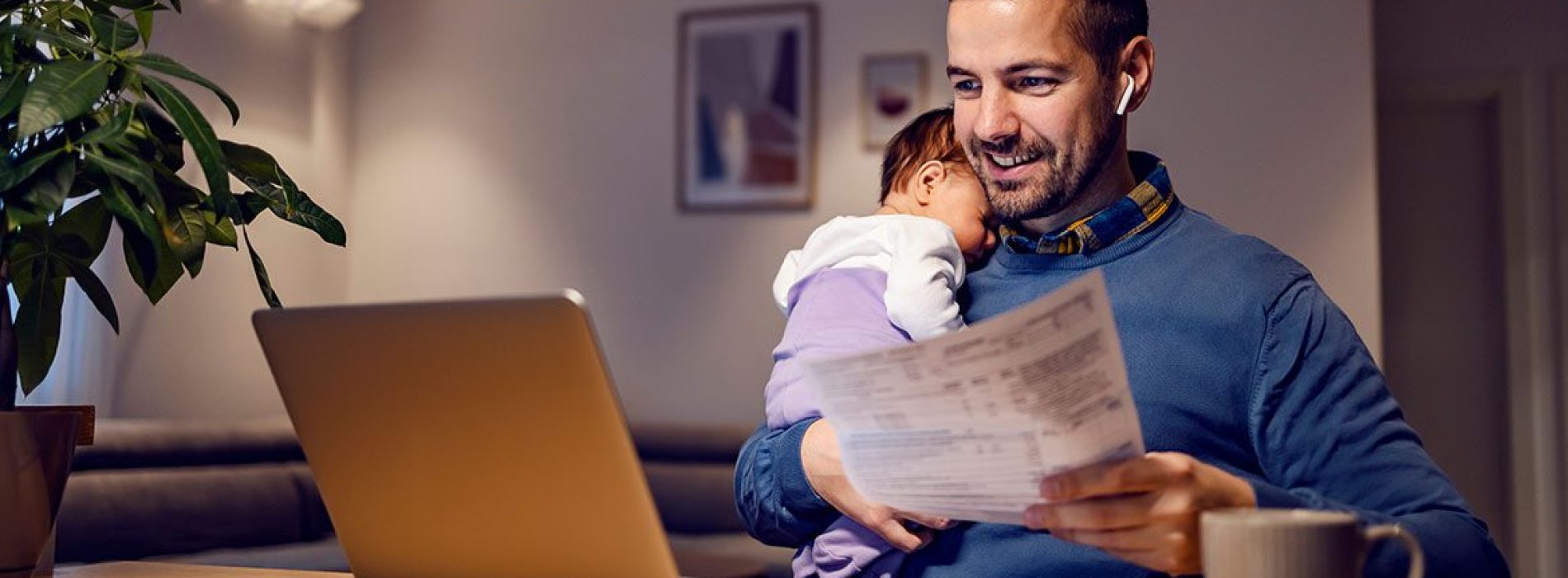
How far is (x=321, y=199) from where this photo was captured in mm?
5066

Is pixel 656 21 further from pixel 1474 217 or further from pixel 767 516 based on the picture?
pixel 767 516

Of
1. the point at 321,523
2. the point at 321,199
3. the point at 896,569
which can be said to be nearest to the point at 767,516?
the point at 896,569

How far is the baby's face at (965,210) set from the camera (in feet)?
6.01

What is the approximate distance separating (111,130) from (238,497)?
2.82m

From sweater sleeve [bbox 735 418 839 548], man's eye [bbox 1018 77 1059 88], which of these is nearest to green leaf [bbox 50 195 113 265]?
sweater sleeve [bbox 735 418 839 548]

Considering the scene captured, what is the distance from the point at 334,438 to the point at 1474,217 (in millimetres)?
4540

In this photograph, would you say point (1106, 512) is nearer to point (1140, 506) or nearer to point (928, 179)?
point (1140, 506)

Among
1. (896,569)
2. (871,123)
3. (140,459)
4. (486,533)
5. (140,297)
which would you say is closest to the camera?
(486,533)

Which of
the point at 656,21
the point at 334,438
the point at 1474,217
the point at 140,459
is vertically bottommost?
the point at 140,459

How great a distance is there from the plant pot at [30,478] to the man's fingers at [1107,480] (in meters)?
0.91

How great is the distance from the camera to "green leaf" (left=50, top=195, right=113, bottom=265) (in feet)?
4.44

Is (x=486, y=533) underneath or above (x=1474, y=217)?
underneath

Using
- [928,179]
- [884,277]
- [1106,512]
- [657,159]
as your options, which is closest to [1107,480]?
[1106,512]

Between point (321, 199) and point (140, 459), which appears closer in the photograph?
point (140, 459)
